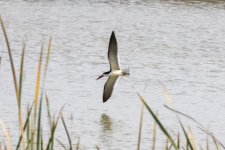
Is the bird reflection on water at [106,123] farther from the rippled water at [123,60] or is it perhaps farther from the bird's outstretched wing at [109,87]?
the bird's outstretched wing at [109,87]

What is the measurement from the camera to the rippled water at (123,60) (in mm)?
11250

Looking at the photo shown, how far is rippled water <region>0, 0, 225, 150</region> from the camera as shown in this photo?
36.9 ft

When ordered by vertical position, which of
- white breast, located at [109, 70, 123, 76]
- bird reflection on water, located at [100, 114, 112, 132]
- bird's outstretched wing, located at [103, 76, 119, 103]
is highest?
white breast, located at [109, 70, 123, 76]

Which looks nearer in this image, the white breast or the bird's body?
the bird's body

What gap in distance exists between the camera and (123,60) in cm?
1656

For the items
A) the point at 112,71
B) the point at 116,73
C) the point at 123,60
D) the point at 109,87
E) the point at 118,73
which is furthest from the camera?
the point at 123,60

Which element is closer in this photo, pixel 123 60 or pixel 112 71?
pixel 112 71

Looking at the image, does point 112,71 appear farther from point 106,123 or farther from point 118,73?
point 106,123

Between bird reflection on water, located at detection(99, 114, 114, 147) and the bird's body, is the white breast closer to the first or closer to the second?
the bird's body

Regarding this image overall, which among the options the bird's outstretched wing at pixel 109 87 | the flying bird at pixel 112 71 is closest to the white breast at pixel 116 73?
the flying bird at pixel 112 71

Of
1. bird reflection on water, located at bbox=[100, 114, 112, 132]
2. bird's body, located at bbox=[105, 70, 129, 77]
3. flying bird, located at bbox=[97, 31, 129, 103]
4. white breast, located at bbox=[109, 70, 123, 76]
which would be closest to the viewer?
bird reflection on water, located at bbox=[100, 114, 112, 132]

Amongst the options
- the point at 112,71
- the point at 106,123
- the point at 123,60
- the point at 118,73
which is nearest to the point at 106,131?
the point at 106,123

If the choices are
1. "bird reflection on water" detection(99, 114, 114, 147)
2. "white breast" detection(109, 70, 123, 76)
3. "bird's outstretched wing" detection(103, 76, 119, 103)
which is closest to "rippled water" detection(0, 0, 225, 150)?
"bird reflection on water" detection(99, 114, 114, 147)

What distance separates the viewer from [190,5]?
87.2 ft
